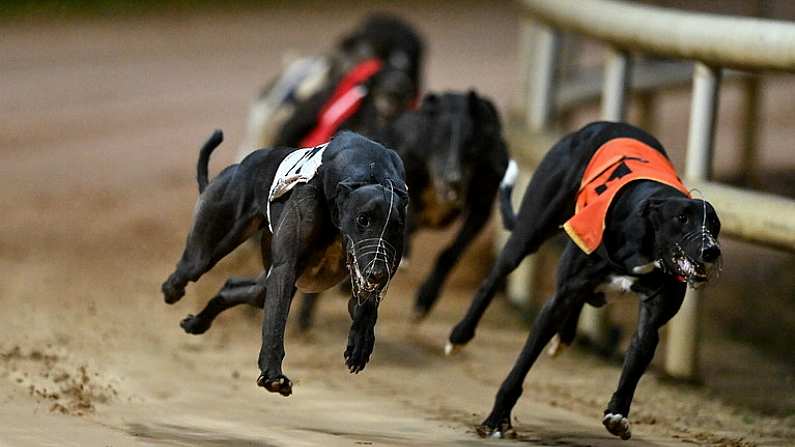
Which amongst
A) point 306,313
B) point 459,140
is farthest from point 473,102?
point 306,313

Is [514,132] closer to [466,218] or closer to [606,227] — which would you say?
[466,218]

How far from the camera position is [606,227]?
441 cm

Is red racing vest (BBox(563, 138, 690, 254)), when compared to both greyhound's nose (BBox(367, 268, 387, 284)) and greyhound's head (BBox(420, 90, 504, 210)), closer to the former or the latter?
greyhound's nose (BBox(367, 268, 387, 284))

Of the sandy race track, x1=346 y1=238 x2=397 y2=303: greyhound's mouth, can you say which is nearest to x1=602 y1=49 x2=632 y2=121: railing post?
the sandy race track

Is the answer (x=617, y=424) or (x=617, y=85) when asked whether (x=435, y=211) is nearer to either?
(x=617, y=85)

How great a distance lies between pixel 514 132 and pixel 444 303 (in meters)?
0.97

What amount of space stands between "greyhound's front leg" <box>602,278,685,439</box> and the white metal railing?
2.50 ft

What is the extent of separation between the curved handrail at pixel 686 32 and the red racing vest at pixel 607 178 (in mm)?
549

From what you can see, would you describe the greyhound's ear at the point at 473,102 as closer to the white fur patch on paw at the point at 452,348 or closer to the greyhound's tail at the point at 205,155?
the white fur patch on paw at the point at 452,348

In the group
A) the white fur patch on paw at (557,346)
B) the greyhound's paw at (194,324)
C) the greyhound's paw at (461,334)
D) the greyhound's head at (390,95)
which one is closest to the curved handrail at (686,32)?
the greyhound's head at (390,95)

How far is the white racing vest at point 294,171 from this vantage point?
3969 mm

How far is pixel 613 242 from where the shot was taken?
4383 millimetres

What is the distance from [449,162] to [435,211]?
1.53ft

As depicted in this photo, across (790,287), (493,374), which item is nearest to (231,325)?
(493,374)
